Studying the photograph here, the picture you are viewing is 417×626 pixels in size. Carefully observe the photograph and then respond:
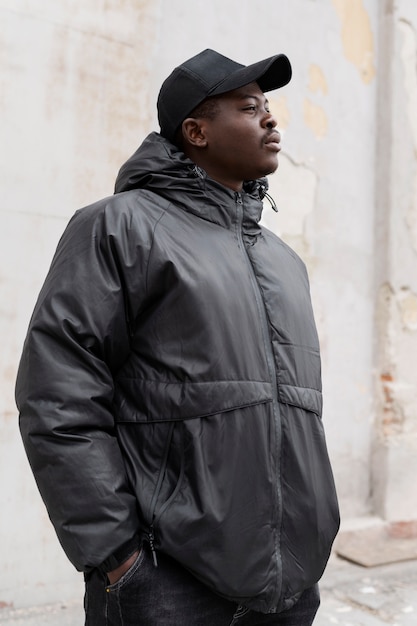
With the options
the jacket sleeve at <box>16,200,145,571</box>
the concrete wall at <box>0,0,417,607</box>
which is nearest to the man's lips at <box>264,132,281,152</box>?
the jacket sleeve at <box>16,200,145,571</box>

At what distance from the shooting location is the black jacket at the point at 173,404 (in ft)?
4.65

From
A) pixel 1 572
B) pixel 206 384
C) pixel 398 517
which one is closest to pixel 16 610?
pixel 1 572

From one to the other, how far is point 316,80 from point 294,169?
1.81 ft

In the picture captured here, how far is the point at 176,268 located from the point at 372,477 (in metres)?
3.19

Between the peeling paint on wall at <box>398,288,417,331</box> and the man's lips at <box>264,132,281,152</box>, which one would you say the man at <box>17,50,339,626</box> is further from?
the peeling paint on wall at <box>398,288,417,331</box>

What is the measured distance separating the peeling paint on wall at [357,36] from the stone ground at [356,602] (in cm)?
274

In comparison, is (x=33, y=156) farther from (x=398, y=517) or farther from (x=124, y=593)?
(x=398, y=517)

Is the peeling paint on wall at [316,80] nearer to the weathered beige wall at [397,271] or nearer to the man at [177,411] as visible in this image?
the weathered beige wall at [397,271]

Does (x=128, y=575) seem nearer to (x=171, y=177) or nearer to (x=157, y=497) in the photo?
(x=157, y=497)

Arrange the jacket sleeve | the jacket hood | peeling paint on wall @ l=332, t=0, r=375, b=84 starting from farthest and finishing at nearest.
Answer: peeling paint on wall @ l=332, t=0, r=375, b=84, the jacket hood, the jacket sleeve

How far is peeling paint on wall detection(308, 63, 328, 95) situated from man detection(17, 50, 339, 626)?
2630 mm

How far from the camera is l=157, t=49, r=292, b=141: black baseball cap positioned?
1.67 metres

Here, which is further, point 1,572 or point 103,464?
point 1,572

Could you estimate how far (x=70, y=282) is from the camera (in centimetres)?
149
